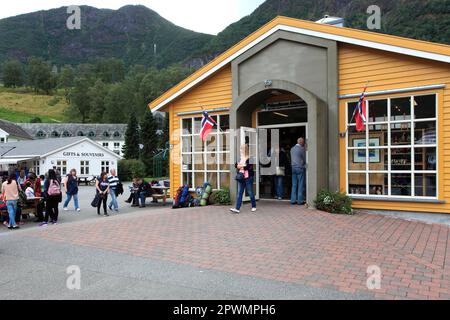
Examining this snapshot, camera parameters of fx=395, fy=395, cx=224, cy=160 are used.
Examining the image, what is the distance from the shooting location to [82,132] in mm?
78438

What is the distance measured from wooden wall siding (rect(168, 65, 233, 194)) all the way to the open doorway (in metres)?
1.74

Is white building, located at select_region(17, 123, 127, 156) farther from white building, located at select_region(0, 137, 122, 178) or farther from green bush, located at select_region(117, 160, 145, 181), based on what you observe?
white building, located at select_region(0, 137, 122, 178)

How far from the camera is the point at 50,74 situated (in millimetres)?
135375

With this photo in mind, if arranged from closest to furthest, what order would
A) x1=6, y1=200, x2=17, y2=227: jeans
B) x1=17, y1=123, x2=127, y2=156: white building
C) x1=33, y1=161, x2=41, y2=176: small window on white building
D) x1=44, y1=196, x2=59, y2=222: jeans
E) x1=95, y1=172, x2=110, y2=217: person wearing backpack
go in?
1. x1=6, y1=200, x2=17, y2=227: jeans
2. x1=44, y1=196, x2=59, y2=222: jeans
3. x1=95, y1=172, x2=110, y2=217: person wearing backpack
4. x1=33, y1=161, x2=41, y2=176: small window on white building
5. x1=17, y1=123, x2=127, y2=156: white building

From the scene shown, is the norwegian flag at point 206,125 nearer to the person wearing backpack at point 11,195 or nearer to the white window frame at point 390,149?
the white window frame at point 390,149

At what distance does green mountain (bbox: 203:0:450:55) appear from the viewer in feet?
141

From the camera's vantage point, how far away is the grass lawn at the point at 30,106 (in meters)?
109

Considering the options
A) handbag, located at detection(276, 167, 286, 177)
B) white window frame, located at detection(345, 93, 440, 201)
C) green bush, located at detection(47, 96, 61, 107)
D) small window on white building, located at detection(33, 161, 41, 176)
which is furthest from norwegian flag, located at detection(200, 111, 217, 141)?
green bush, located at detection(47, 96, 61, 107)

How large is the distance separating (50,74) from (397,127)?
14394 cm

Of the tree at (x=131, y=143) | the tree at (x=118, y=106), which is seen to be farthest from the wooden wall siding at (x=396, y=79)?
the tree at (x=118, y=106)

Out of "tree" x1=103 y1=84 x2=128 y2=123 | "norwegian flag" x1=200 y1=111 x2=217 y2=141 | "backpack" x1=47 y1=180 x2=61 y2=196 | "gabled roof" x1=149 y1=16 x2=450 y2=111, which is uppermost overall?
"tree" x1=103 y1=84 x2=128 y2=123

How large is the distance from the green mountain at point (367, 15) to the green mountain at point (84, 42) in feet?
123
